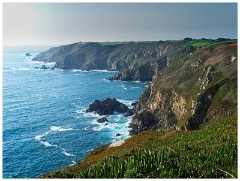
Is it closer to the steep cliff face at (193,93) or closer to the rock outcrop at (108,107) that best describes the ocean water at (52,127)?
the rock outcrop at (108,107)

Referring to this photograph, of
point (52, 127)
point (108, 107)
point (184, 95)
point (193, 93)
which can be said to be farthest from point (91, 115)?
point (193, 93)

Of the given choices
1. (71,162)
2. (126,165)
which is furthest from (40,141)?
(126,165)

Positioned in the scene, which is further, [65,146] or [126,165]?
[65,146]

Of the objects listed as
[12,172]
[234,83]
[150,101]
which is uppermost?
[234,83]

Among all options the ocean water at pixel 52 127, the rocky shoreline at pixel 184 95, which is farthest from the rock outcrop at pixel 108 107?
the ocean water at pixel 52 127

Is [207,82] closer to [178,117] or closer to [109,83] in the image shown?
[178,117]

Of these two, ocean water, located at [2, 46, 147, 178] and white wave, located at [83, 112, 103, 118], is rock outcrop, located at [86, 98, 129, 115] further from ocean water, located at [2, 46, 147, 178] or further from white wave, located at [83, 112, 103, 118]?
ocean water, located at [2, 46, 147, 178]

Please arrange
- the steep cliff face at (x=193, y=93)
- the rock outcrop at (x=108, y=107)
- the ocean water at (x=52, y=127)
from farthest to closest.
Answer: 1. the rock outcrop at (x=108, y=107)
2. the steep cliff face at (x=193, y=93)
3. the ocean water at (x=52, y=127)
